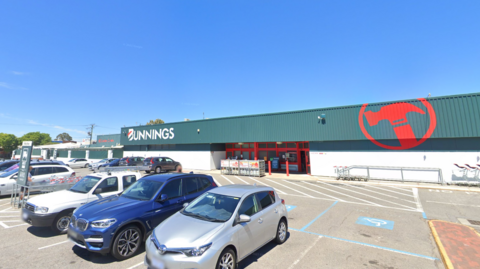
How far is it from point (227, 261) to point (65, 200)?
558 centimetres

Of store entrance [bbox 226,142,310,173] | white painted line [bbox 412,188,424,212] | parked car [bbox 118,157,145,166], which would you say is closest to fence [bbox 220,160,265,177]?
store entrance [bbox 226,142,310,173]

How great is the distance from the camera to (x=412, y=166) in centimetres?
1541

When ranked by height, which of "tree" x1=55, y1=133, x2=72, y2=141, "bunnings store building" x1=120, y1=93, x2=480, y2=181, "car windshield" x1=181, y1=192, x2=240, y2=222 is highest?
"tree" x1=55, y1=133, x2=72, y2=141

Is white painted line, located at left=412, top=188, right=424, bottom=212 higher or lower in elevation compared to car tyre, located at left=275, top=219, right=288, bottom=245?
lower

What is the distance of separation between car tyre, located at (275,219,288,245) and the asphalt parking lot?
145mm

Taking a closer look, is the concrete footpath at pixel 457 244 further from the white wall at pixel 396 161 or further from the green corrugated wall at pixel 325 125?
the green corrugated wall at pixel 325 125

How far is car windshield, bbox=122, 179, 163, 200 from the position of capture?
5.56 meters

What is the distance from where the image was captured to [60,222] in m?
6.01

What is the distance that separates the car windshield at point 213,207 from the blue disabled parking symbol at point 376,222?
523cm

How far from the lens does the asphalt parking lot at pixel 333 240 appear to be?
4.48m

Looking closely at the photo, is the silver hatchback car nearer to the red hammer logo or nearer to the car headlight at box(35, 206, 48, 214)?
the car headlight at box(35, 206, 48, 214)

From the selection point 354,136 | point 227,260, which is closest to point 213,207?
point 227,260

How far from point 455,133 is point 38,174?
2634 centimetres

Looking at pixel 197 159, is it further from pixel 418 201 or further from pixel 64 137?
pixel 64 137
